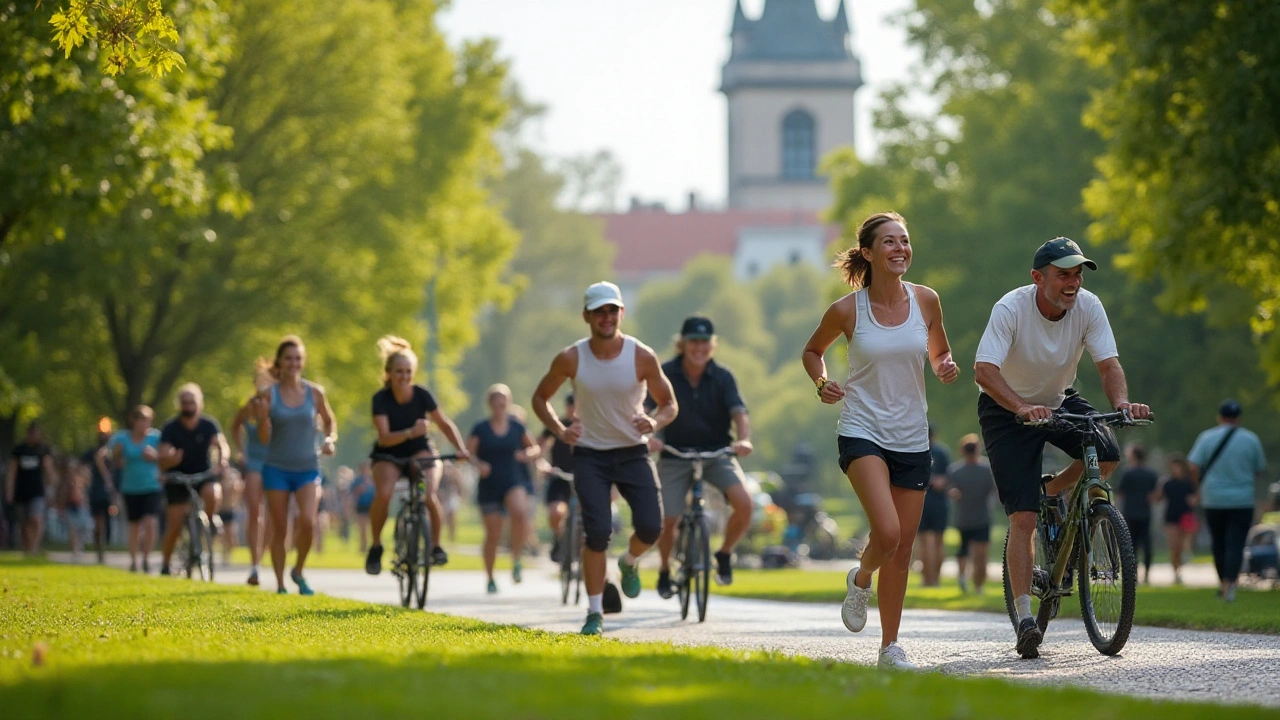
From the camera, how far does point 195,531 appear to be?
19.0 meters

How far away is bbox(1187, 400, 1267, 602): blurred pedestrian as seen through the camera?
1770 cm

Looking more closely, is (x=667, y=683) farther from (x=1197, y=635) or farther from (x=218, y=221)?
(x=218, y=221)

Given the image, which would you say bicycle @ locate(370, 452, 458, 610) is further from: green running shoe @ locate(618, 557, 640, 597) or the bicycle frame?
the bicycle frame

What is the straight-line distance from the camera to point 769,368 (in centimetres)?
9731

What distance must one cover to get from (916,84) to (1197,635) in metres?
33.7

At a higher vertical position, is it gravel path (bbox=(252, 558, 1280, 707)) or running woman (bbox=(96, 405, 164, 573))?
running woman (bbox=(96, 405, 164, 573))

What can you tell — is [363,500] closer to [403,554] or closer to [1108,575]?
[403,554]

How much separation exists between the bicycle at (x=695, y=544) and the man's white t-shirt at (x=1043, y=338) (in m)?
4.34

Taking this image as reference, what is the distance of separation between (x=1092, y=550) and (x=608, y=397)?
10.5 feet

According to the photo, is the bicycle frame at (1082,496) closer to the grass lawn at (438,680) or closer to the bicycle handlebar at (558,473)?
the grass lawn at (438,680)

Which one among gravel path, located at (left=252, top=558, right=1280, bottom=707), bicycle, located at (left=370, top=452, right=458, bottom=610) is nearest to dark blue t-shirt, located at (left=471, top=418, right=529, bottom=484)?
gravel path, located at (left=252, top=558, right=1280, bottom=707)

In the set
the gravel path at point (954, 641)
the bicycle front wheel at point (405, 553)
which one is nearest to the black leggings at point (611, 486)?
the gravel path at point (954, 641)

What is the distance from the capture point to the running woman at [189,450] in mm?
18984

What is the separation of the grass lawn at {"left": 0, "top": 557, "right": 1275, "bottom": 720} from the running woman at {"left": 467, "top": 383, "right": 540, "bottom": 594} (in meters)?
8.01
